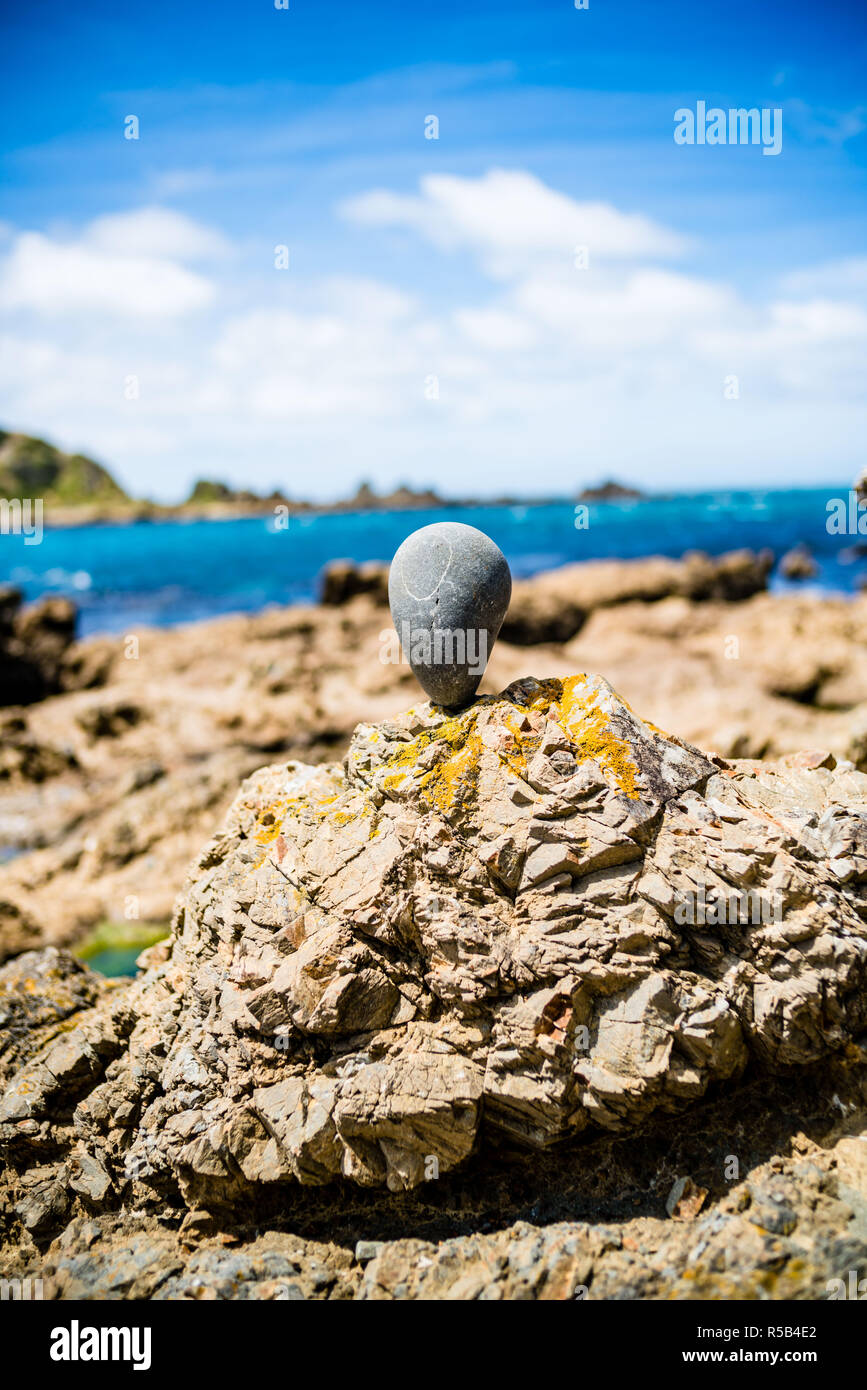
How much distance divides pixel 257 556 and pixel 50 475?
124 m

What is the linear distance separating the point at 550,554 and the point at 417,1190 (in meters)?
66.0

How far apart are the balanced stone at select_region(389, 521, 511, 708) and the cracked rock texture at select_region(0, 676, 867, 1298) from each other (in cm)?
55

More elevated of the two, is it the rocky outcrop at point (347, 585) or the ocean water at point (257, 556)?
the ocean water at point (257, 556)

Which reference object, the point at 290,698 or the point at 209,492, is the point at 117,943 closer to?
the point at 290,698

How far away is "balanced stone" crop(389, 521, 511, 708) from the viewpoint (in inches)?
283

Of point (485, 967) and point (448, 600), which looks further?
point (448, 600)

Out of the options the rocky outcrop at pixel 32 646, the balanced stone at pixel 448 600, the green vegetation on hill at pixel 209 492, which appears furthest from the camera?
the green vegetation on hill at pixel 209 492

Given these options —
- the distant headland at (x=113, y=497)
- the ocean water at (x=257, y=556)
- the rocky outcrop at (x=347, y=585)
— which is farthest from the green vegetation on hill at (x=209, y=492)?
the rocky outcrop at (x=347, y=585)

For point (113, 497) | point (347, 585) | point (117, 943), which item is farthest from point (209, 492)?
point (117, 943)

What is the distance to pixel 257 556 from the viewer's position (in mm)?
80312

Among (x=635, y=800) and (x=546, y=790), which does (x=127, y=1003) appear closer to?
(x=546, y=790)

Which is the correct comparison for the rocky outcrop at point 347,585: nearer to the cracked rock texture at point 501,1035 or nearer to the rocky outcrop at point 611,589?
the rocky outcrop at point 611,589

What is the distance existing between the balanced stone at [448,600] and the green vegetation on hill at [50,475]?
172 metres

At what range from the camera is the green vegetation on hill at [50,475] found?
169 m
